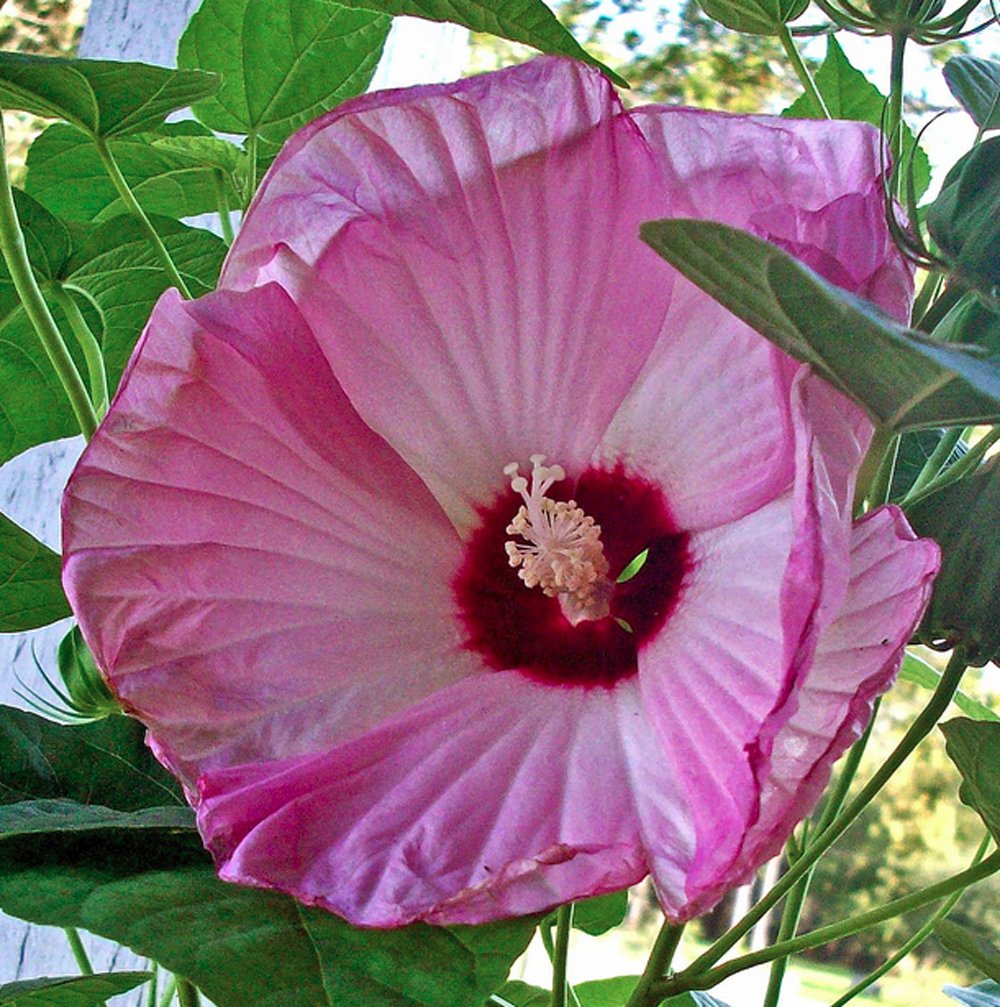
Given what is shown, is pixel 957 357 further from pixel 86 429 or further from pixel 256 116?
pixel 256 116

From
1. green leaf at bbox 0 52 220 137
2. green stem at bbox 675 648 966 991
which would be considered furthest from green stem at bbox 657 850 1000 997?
green leaf at bbox 0 52 220 137

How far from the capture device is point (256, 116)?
25.6 inches

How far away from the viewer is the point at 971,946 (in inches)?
17.2

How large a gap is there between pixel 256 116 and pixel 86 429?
220mm

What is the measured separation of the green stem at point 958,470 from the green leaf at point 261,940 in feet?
0.57

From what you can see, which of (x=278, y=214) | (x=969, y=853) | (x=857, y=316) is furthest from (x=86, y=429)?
(x=969, y=853)

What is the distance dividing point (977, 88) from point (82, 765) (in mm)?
368

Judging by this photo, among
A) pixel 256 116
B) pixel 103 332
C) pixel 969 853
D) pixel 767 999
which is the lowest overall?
pixel 969 853

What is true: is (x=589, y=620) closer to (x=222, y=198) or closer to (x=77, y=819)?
(x=77, y=819)

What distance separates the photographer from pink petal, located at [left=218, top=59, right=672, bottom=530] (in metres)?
0.41

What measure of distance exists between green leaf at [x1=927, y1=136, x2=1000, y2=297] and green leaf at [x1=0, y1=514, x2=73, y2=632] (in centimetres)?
34

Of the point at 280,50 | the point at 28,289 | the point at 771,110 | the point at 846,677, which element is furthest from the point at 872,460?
the point at 771,110

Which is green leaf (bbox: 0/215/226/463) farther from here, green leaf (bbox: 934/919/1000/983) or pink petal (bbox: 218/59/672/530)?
green leaf (bbox: 934/919/1000/983)

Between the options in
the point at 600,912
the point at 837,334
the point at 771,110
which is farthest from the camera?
the point at 771,110
